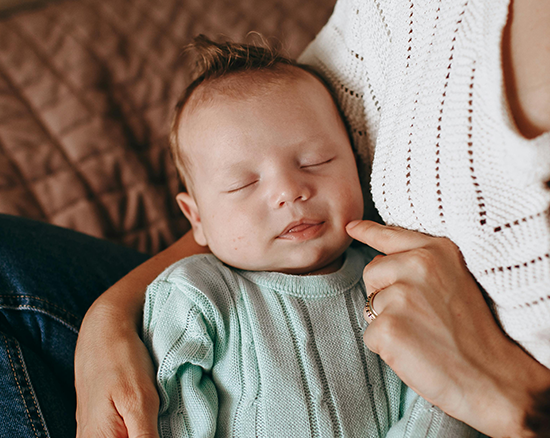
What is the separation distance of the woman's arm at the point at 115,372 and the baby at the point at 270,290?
41mm

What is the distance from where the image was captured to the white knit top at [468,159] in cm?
60

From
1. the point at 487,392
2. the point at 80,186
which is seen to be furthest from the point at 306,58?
the point at 487,392

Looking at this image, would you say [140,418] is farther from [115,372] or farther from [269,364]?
[269,364]

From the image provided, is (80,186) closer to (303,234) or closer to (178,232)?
(178,232)

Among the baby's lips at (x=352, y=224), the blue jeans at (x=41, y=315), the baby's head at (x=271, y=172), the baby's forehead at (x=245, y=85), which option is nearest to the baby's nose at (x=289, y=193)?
the baby's head at (x=271, y=172)

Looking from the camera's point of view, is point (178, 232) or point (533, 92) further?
point (178, 232)

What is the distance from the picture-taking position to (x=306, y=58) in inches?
49.0

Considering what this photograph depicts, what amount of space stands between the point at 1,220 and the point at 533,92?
1.09 m

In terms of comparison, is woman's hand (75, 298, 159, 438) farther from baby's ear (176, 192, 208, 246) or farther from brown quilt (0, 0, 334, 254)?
brown quilt (0, 0, 334, 254)

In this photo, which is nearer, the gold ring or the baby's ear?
the gold ring

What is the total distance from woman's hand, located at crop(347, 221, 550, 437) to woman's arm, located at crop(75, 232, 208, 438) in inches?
15.9

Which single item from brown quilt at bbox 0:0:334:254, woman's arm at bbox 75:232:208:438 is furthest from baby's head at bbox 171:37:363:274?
brown quilt at bbox 0:0:334:254

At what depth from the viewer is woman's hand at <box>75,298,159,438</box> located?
0.70 m

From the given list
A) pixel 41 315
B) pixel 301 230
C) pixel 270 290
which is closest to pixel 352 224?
pixel 301 230
